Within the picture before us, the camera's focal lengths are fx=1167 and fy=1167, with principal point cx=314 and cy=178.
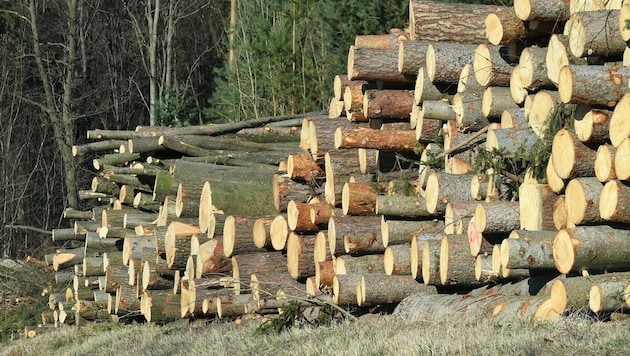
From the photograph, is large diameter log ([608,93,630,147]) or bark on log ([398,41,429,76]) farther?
bark on log ([398,41,429,76])

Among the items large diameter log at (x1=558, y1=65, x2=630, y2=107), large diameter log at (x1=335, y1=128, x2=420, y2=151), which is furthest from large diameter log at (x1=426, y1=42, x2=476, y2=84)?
large diameter log at (x1=558, y1=65, x2=630, y2=107)

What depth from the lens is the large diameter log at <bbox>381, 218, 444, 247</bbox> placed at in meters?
10.8

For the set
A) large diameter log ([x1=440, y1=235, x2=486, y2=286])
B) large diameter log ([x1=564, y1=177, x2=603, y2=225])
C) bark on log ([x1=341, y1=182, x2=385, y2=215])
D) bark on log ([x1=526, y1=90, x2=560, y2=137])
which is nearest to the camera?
large diameter log ([x1=564, y1=177, x2=603, y2=225])

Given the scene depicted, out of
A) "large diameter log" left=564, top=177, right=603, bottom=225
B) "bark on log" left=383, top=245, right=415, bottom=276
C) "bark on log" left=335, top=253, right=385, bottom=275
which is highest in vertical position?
"large diameter log" left=564, top=177, right=603, bottom=225

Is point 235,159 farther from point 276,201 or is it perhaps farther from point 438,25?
point 438,25

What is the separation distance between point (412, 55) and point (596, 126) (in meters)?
3.19

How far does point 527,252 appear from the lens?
28.4 feet

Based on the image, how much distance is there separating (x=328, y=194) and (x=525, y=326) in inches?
162

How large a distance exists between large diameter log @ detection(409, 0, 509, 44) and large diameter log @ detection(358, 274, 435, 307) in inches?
92.6

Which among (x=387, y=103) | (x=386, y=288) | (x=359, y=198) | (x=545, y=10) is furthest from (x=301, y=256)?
(x=545, y=10)

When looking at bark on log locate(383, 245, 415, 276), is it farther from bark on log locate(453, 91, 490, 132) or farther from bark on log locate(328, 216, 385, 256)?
bark on log locate(453, 91, 490, 132)

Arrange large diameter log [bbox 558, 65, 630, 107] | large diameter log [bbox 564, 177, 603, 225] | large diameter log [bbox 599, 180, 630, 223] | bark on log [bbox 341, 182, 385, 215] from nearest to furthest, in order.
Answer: large diameter log [bbox 599, 180, 630, 223] → large diameter log [bbox 558, 65, 630, 107] → large diameter log [bbox 564, 177, 603, 225] → bark on log [bbox 341, 182, 385, 215]

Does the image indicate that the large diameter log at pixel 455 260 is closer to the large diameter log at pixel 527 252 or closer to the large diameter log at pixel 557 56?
the large diameter log at pixel 527 252

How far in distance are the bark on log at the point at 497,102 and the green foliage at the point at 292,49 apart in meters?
10.9
